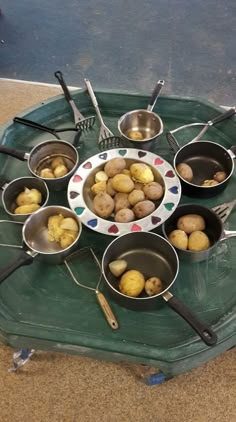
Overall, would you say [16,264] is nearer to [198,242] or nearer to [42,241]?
[42,241]

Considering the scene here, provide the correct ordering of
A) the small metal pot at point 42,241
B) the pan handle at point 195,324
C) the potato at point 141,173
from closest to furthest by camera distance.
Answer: the pan handle at point 195,324 → the small metal pot at point 42,241 → the potato at point 141,173

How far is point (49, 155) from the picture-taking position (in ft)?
3.27

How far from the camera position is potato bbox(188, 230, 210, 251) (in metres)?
0.80

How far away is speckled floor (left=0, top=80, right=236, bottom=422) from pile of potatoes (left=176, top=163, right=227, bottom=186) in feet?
1.50

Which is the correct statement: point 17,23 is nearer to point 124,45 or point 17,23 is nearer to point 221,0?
point 124,45

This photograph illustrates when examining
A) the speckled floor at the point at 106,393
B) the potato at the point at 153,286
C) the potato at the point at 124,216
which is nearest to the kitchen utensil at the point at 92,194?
the potato at the point at 124,216

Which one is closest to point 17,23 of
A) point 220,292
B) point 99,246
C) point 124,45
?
point 124,45

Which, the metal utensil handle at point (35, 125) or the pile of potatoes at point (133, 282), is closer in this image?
the pile of potatoes at point (133, 282)

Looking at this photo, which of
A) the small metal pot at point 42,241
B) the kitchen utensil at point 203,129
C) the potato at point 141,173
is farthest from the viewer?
the kitchen utensil at point 203,129

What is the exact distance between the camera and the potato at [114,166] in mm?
902

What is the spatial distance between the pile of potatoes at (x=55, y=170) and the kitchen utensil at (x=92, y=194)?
5cm

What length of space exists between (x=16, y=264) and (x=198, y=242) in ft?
1.24

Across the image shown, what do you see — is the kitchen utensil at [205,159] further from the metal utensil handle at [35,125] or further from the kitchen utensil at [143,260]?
the metal utensil handle at [35,125]

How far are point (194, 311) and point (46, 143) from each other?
21.7 inches
